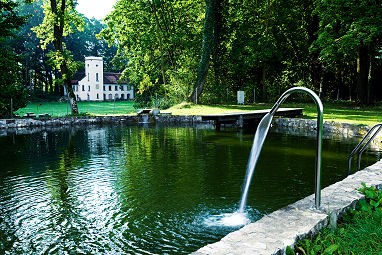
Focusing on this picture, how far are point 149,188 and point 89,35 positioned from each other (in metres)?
72.8

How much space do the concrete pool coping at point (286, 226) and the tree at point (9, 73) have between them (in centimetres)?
1974

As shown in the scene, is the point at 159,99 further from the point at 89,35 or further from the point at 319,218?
the point at 89,35

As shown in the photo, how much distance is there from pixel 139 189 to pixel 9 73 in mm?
18131

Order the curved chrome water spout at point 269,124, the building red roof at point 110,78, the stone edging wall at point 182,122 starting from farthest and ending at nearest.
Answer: the building red roof at point 110,78 → the stone edging wall at point 182,122 → the curved chrome water spout at point 269,124

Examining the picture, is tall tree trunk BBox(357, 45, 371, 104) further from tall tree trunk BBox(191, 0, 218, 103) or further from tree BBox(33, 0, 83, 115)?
tree BBox(33, 0, 83, 115)

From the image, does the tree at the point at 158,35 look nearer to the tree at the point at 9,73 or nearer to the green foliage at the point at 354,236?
the tree at the point at 9,73

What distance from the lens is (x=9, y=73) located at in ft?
74.6

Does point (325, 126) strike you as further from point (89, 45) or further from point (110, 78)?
point (89, 45)

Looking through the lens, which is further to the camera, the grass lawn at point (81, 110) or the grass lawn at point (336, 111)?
the grass lawn at point (81, 110)

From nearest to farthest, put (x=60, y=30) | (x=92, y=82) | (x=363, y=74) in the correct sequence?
1. (x=363, y=74)
2. (x=60, y=30)
3. (x=92, y=82)

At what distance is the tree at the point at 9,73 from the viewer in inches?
803

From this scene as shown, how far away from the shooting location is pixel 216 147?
13.3 metres

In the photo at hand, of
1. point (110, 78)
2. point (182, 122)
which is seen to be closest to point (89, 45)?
point (110, 78)

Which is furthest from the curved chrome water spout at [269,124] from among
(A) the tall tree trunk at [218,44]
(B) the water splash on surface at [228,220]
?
(A) the tall tree trunk at [218,44]
